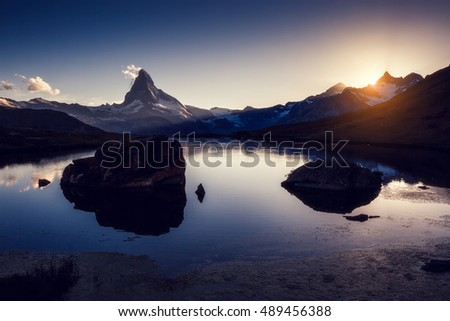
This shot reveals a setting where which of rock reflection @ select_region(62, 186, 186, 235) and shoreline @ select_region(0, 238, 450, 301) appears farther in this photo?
rock reflection @ select_region(62, 186, 186, 235)

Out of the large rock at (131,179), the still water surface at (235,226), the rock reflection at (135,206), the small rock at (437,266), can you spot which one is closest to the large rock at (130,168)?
the large rock at (131,179)

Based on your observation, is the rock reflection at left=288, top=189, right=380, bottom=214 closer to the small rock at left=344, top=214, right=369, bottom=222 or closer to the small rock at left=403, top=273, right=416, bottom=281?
the small rock at left=344, top=214, right=369, bottom=222

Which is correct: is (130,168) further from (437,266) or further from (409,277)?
(437,266)

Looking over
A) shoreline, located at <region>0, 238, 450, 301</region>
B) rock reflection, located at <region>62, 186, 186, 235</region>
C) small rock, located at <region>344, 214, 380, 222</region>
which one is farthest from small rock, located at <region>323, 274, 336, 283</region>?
rock reflection, located at <region>62, 186, 186, 235</region>

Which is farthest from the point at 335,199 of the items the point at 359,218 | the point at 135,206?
the point at 135,206

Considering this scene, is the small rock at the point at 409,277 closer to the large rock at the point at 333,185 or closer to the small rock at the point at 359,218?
the small rock at the point at 359,218

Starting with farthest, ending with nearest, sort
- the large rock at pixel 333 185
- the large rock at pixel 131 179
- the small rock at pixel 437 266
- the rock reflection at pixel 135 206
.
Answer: the large rock at pixel 333 185
the large rock at pixel 131 179
the rock reflection at pixel 135 206
the small rock at pixel 437 266

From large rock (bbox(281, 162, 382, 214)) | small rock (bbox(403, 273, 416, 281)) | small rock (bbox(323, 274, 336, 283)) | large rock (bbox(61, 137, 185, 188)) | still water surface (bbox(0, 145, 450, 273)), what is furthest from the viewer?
large rock (bbox(61, 137, 185, 188))
